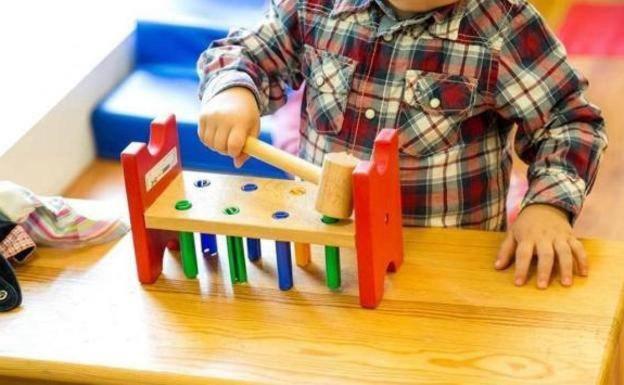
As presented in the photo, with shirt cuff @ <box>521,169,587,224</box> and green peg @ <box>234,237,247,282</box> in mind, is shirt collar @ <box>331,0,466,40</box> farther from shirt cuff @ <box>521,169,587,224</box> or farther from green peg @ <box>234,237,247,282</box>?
green peg @ <box>234,237,247,282</box>

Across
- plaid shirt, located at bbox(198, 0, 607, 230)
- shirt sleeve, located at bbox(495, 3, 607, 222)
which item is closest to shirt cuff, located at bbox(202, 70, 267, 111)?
plaid shirt, located at bbox(198, 0, 607, 230)

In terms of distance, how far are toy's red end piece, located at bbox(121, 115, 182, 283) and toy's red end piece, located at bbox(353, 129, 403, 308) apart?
0.18 metres

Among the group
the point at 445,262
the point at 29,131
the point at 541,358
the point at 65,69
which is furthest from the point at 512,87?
the point at 65,69

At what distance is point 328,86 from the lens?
99 centimetres

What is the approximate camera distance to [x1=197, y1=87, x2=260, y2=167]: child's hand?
87 centimetres

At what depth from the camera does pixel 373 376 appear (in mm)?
749

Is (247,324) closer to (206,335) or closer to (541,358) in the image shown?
(206,335)

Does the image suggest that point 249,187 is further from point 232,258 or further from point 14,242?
point 14,242

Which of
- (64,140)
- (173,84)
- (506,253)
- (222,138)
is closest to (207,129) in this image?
(222,138)

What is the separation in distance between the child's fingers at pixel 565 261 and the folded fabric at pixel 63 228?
0.41 meters

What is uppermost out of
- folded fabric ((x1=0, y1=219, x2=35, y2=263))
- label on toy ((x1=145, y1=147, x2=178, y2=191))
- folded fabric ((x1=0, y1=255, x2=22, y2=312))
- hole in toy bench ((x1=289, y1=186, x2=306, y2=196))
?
label on toy ((x1=145, y1=147, x2=178, y2=191))

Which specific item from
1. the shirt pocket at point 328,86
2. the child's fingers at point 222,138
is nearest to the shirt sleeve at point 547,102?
the shirt pocket at point 328,86

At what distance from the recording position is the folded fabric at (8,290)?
85 cm

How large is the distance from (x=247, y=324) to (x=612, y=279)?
303 mm
